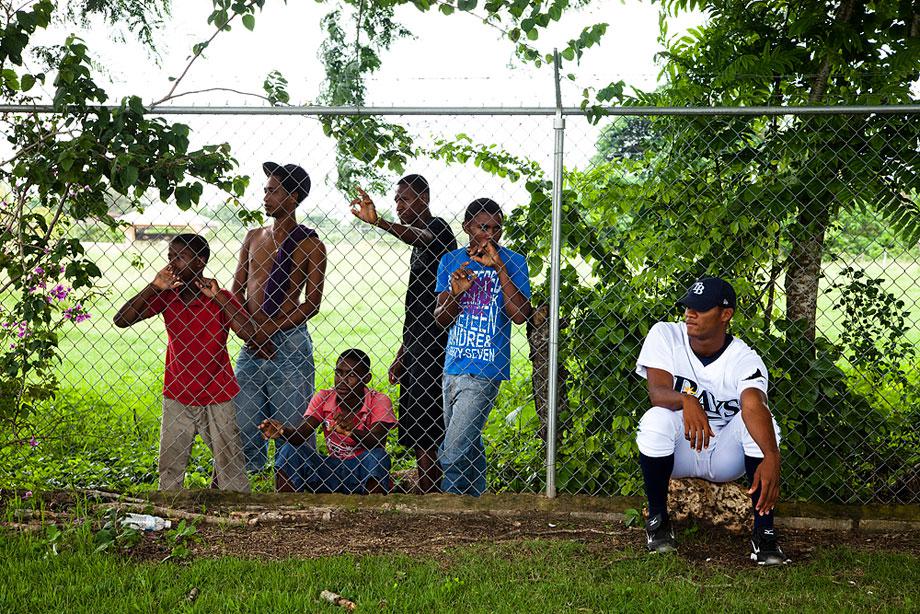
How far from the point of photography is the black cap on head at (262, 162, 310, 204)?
16.2 feet

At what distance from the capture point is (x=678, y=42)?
5305 millimetres

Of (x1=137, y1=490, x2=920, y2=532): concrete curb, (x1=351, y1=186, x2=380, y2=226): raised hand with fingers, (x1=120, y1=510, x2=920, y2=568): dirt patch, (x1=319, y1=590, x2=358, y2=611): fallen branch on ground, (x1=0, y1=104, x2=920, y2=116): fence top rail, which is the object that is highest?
(x1=0, y1=104, x2=920, y2=116): fence top rail

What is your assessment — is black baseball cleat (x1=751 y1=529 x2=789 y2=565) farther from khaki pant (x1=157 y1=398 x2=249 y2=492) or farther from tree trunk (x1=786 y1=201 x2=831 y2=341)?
khaki pant (x1=157 y1=398 x2=249 y2=492)

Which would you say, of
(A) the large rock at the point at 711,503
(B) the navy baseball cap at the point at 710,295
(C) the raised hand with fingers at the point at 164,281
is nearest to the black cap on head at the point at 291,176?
(C) the raised hand with fingers at the point at 164,281

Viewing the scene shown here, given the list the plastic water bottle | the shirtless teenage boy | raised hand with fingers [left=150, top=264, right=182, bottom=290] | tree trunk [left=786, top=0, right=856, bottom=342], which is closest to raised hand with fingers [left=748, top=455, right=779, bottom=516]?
tree trunk [left=786, top=0, right=856, bottom=342]

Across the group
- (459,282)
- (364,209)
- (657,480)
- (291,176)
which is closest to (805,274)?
(657,480)

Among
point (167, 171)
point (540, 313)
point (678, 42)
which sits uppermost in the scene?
point (678, 42)

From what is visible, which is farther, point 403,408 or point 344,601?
point 403,408

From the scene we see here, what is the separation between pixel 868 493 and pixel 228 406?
355 centimetres

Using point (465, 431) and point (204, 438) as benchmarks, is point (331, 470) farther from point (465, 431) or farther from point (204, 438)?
point (465, 431)

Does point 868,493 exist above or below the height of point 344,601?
above

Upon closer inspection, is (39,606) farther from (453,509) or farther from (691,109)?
(691,109)

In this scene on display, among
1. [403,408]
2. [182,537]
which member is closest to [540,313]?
[403,408]

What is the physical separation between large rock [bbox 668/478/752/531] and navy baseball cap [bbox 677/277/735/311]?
2.88ft
